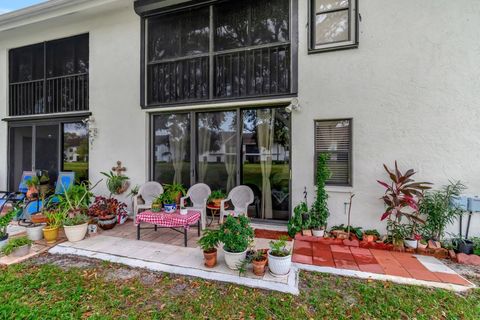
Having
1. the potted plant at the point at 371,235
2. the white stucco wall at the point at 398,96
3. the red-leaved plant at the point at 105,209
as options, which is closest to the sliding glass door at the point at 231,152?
the white stucco wall at the point at 398,96

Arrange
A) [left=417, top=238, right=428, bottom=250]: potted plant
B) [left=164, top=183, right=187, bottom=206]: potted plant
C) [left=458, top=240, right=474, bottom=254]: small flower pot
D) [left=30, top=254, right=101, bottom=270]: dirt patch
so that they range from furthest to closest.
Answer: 1. [left=164, top=183, right=187, bottom=206]: potted plant
2. [left=417, top=238, right=428, bottom=250]: potted plant
3. [left=458, top=240, right=474, bottom=254]: small flower pot
4. [left=30, top=254, right=101, bottom=270]: dirt patch

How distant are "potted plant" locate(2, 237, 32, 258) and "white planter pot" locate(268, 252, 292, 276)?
4.05m

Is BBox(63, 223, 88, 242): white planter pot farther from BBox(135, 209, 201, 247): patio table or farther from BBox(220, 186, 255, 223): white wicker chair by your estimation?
BBox(220, 186, 255, 223): white wicker chair

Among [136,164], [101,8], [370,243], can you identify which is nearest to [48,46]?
[101,8]

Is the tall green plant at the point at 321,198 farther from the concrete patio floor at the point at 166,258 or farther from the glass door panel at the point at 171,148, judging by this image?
the glass door panel at the point at 171,148

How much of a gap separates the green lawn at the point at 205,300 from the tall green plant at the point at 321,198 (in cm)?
139

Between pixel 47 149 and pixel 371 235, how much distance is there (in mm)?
9034

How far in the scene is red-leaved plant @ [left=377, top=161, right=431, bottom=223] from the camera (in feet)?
12.9

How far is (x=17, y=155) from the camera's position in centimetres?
750

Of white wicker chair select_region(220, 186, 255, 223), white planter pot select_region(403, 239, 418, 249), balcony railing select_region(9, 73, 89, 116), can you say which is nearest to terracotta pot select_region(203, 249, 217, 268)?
white wicker chair select_region(220, 186, 255, 223)

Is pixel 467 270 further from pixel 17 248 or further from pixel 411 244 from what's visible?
pixel 17 248

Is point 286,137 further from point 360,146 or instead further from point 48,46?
point 48,46

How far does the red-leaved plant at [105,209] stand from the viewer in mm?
5035

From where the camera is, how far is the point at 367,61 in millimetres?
4438
